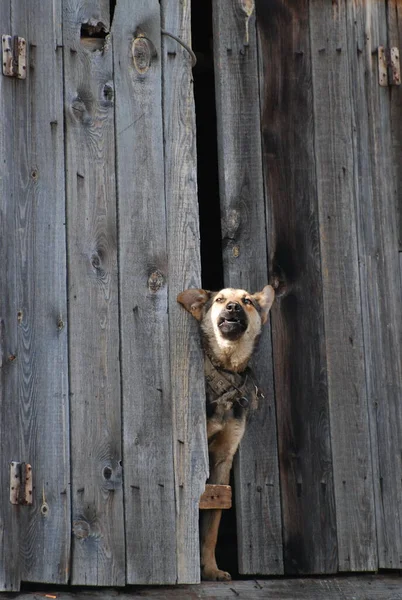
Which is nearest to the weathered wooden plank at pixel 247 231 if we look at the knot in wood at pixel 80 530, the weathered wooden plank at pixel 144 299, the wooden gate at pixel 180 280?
the wooden gate at pixel 180 280

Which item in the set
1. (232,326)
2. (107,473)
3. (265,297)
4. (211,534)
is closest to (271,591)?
(211,534)

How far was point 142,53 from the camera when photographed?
23.9ft

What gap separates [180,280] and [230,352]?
581 millimetres

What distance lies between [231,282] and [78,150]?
1.14 meters

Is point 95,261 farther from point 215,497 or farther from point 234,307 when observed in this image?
point 215,497

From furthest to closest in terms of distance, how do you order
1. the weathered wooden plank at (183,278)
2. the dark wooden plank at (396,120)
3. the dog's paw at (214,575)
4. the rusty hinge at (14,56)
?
the dark wooden plank at (396,120), the dog's paw at (214,575), the rusty hinge at (14,56), the weathered wooden plank at (183,278)

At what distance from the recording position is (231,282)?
7449mm

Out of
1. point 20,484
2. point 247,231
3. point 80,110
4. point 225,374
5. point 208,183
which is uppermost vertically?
point 208,183

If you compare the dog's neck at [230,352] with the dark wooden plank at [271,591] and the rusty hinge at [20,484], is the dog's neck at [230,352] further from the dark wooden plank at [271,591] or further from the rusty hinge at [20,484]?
the rusty hinge at [20,484]

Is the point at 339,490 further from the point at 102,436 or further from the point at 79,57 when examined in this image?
the point at 79,57

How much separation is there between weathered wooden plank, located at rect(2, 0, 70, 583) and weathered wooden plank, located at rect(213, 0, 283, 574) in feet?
3.23

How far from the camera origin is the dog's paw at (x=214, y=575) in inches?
280

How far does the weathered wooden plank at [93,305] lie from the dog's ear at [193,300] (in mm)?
360

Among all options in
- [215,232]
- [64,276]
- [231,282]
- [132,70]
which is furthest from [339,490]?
[215,232]
